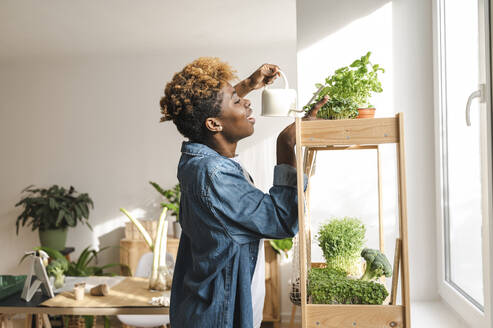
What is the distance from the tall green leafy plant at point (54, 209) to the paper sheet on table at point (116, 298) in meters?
2.12

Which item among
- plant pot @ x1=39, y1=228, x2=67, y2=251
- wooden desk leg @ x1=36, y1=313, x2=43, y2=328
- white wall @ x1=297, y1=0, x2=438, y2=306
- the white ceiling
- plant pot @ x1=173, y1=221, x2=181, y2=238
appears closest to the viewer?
white wall @ x1=297, y1=0, x2=438, y2=306

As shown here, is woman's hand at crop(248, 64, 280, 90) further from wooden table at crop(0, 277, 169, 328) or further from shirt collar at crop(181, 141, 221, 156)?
wooden table at crop(0, 277, 169, 328)

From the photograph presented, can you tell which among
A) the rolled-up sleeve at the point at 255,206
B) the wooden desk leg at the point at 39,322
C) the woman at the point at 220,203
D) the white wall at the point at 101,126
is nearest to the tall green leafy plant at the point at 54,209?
the white wall at the point at 101,126

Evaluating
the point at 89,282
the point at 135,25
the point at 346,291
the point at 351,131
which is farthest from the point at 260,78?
the point at 135,25

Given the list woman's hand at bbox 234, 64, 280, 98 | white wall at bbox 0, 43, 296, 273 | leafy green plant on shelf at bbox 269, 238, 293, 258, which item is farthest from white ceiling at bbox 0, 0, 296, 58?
woman's hand at bbox 234, 64, 280, 98

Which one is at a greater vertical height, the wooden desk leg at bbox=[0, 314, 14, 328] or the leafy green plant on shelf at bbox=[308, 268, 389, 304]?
the leafy green plant on shelf at bbox=[308, 268, 389, 304]

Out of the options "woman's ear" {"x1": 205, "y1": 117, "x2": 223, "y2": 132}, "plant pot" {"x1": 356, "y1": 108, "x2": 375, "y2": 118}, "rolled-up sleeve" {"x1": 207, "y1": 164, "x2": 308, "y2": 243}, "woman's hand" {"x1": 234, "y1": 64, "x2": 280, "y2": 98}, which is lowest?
"rolled-up sleeve" {"x1": 207, "y1": 164, "x2": 308, "y2": 243}

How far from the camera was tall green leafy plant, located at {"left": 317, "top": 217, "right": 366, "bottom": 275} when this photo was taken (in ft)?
4.38

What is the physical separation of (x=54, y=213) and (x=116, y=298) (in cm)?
245

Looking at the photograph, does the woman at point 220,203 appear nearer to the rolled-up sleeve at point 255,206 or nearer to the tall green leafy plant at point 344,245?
the rolled-up sleeve at point 255,206

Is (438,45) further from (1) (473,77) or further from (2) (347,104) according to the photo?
(2) (347,104)

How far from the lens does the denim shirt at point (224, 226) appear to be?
1.17 m

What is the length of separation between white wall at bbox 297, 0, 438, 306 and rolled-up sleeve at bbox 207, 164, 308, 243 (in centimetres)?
75

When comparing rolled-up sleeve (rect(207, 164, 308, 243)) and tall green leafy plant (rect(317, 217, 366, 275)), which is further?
tall green leafy plant (rect(317, 217, 366, 275))
